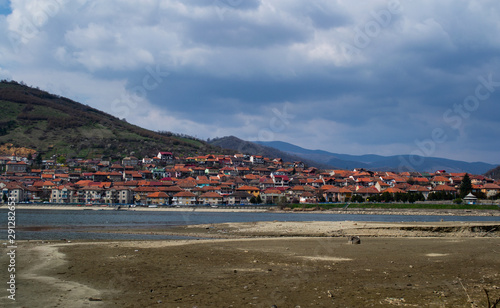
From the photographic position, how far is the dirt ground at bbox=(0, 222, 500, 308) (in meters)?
8.77

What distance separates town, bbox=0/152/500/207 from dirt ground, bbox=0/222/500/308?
75.3 meters

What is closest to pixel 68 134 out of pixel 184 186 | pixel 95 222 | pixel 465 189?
pixel 184 186

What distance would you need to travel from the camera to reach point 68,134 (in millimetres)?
164000

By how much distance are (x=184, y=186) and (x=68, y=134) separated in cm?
8042

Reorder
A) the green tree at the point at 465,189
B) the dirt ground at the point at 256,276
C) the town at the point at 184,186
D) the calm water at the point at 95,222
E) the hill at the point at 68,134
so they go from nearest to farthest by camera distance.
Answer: the dirt ground at the point at 256,276 < the calm water at the point at 95,222 < the green tree at the point at 465,189 < the town at the point at 184,186 < the hill at the point at 68,134

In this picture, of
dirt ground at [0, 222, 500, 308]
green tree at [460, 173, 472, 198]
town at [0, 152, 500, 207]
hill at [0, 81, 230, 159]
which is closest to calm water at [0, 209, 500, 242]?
dirt ground at [0, 222, 500, 308]

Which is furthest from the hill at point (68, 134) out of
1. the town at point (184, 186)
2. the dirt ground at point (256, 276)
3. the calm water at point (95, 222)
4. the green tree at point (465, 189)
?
the dirt ground at point (256, 276)

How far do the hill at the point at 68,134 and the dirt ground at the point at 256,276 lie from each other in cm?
14125

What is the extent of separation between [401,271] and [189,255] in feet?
24.5

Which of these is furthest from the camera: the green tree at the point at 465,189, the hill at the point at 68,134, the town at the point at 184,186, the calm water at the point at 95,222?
the hill at the point at 68,134

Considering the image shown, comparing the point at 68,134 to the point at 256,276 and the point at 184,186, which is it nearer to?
the point at 184,186

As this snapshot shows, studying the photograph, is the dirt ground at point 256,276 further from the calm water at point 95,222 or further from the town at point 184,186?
the town at point 184,186

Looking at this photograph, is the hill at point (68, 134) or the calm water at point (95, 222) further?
the hill at point (68, 134)

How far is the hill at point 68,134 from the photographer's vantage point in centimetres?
14988
